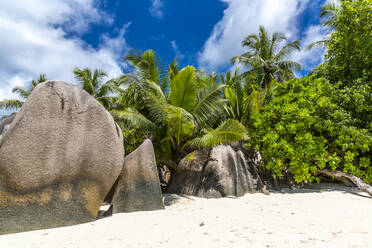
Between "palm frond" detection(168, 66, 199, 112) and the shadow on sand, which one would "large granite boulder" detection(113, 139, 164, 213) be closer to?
"palm frond" detection(168, 66, 199, 112)

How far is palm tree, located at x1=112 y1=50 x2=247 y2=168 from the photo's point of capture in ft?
22.5

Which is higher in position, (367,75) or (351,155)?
(367,75)

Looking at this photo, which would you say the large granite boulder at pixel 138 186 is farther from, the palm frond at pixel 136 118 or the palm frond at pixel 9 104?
the palm frond at pixel 9 104

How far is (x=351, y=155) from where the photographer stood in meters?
6.71

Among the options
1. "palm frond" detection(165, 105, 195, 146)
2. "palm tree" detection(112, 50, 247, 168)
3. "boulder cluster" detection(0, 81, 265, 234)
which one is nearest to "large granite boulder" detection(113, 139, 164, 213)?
"boulder cluster" detection(0, 81, 265, 234)

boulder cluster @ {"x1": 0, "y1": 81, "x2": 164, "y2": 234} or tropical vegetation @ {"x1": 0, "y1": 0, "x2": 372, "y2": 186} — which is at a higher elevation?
tropical vegetation @ {"x1": 0, "y1": 0, "x2": 372, "y2": 186}

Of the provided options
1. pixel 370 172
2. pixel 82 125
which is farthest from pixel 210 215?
pixel 370 172

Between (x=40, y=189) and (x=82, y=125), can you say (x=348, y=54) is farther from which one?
(x=40, y=189)

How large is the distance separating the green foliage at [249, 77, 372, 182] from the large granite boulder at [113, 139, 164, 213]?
Answer: 392 centimetres

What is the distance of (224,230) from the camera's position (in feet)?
11.3

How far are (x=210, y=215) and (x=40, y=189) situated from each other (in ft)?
10.3

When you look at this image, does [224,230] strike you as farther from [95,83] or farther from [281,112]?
[95,83]

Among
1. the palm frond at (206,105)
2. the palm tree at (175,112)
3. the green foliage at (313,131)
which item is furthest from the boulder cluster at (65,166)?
the green foliage at (313,131)

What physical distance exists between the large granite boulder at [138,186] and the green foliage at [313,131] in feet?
12.9
